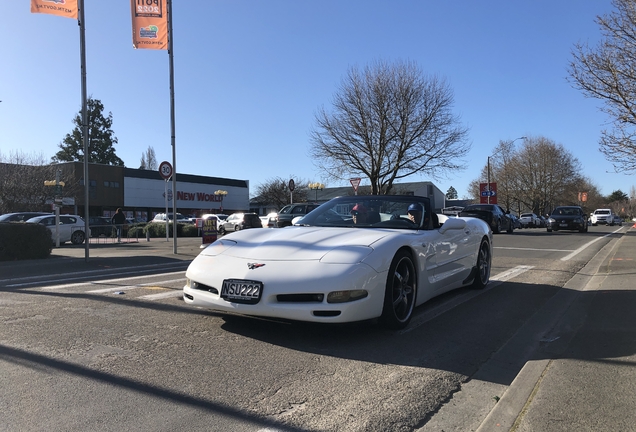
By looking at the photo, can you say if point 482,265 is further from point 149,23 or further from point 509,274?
point 149,23

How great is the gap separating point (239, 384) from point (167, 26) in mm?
14306

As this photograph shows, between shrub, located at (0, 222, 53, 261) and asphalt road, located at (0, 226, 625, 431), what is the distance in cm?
662

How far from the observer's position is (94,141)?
72000mm

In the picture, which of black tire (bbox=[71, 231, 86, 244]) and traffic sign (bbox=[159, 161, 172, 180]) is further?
black tire (bbox=[71, 231, 86, 244])

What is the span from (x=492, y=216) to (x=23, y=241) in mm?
21950

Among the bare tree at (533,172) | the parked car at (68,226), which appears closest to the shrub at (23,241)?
the parked car at (68,226)

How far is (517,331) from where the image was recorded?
4.72 m

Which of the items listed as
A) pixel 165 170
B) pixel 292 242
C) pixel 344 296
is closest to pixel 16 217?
pixel 165 170

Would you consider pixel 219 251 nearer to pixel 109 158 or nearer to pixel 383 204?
pixel 383 204

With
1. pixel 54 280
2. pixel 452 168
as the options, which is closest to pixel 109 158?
pixel 452 168

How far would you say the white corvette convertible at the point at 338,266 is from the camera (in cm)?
390

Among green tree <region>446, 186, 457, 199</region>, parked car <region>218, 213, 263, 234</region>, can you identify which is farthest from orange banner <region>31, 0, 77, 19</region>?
green tree <region>446, 186, 457, 199</region>

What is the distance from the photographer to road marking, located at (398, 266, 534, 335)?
Answer: 193 inches

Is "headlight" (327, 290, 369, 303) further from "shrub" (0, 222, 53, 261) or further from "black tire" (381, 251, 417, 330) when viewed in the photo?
"shrub" (0, 222, 53, 261)
